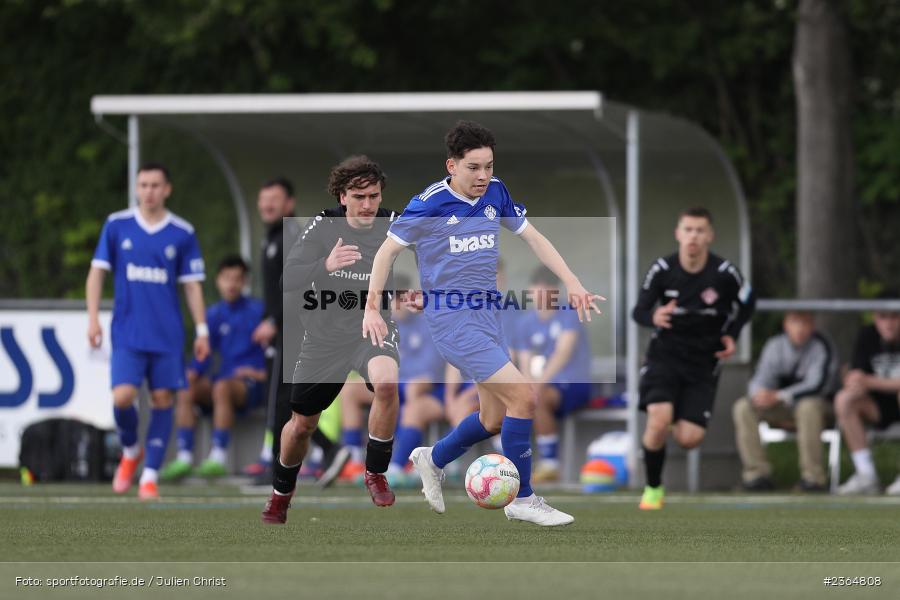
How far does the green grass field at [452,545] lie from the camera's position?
5.69 meters

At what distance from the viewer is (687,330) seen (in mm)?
10711

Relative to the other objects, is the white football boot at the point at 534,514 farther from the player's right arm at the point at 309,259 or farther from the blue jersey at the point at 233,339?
the blue jersey at the point at 233,339

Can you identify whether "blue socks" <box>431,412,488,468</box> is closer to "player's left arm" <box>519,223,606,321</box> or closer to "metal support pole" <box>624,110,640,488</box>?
"player's left arm" <box>519,223,606,321</box>

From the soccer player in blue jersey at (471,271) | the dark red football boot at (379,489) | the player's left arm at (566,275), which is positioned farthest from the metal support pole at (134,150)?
the player's left arm at (566,275)

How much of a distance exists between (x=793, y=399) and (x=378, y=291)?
614cm

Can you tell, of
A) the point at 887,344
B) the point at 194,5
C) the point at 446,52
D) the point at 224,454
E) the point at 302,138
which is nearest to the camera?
the point at 887,344

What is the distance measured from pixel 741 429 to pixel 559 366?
57.1 inches

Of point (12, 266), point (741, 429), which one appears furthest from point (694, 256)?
point (12, 266)

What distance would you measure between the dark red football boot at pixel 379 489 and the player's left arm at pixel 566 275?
1265mm

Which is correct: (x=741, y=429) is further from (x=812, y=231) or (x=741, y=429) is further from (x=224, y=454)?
(x=224, y=454)

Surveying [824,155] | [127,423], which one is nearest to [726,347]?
[127,423]

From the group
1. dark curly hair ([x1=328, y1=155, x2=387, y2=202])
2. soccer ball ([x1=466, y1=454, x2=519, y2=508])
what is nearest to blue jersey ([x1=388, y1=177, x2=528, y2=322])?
dark curly hair ([x1=328, y1=155, x2=387, y2=202])

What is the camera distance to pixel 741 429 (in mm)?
13094

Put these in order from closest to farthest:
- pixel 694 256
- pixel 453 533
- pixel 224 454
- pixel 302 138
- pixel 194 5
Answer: pixel 453 533, pixel 694 256, pixel 224 454, pixel 302 138, pixel 194 5
